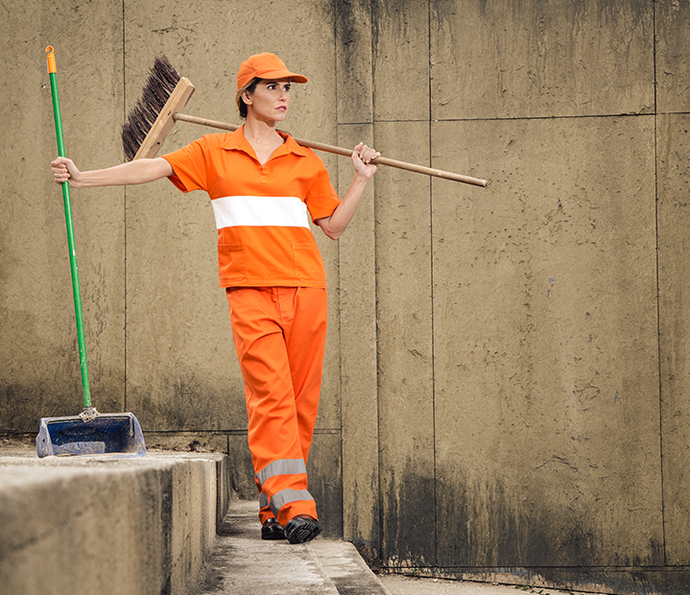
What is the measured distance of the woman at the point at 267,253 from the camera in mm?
2488

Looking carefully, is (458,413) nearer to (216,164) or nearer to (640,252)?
(640,252)

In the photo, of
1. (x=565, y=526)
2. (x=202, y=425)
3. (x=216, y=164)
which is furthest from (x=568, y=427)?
(x=216, y=164)

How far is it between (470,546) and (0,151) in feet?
11.7

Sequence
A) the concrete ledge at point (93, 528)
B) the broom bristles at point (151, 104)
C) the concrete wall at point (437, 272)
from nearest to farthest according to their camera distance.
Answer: the concrete ledge at point (93, 528)
the broom bristles at point (151, 104)
the concrete wall at point (437, 272)

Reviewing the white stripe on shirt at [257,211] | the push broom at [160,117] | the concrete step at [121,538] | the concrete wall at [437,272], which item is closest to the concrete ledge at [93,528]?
the concrete step at [121,538]

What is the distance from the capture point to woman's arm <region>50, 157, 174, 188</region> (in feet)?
8.32

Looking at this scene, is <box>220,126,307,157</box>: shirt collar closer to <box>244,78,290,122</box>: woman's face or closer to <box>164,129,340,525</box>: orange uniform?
<box>164,129,340,525</box>: orange uniform

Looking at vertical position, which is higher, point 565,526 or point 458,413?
point 458,413

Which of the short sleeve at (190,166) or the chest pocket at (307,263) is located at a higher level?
the short sleeve at (190,166)

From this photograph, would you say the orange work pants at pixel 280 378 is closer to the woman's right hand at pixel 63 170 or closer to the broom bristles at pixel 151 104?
the woman's right hand at pixel 63 170

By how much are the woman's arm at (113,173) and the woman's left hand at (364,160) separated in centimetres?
71

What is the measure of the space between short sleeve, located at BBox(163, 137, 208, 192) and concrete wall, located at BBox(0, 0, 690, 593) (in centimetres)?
150

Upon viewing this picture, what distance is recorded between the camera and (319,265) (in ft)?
8.80

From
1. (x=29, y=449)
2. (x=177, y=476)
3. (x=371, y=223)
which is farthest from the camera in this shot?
(x=371, y=223)
